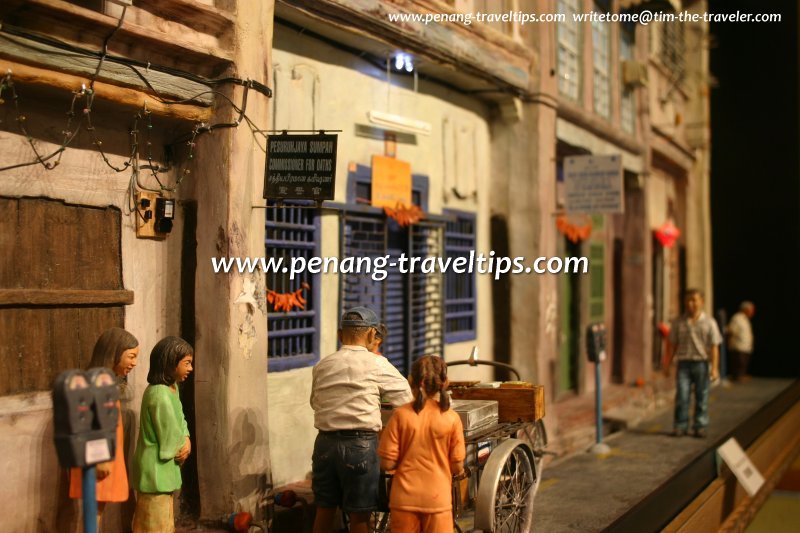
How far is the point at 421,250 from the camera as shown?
915cm

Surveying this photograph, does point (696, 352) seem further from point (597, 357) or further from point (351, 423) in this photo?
point (351, 423)

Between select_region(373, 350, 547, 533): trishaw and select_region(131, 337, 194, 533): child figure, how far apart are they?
4.31 ft

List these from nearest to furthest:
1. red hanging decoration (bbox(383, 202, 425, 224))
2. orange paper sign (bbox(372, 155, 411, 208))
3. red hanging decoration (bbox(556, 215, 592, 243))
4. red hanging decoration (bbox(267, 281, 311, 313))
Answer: red hanging decoration (bbox(267, 281, 311, 313)) < orange paper sign (bbox(372, 155, 411, 208)) < red hanging decoration (bbox(383, 202, 425, 224)) < red hanging decoration (bbox(556, 215, 592, 243))

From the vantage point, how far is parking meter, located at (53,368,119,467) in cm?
354

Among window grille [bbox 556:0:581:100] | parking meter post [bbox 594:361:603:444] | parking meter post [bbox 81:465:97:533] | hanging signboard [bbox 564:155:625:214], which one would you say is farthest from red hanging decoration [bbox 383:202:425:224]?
parking meter post [bbox 81:465:97:533]

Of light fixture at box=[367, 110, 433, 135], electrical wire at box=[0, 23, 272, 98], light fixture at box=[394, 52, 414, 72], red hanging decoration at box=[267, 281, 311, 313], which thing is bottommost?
red hanging decoration at box=[267, 281, 311, 313]

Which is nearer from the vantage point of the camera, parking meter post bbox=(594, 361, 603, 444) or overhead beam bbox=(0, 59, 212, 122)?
overhead beam bbox=(0, 59, 212, 122)

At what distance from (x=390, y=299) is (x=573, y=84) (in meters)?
5.05

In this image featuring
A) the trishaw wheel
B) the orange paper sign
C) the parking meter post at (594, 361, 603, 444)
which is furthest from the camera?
the parking meter post at (594, 361, 603, 444)

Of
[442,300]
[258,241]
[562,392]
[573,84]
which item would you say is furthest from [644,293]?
[258,241]

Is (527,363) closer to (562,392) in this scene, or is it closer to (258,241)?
(562,392)

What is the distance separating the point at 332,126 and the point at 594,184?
→ 11.4 ft

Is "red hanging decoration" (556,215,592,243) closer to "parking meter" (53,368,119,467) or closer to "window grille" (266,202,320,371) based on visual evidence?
"window grille" (266,202,320,371)

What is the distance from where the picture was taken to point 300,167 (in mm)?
6164
